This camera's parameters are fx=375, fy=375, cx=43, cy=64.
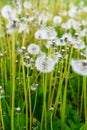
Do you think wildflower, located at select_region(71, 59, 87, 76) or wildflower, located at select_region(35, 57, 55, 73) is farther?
wildflower, located at select_region(35, 57, 55, 73)

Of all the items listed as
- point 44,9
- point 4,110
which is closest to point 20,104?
point 4,110

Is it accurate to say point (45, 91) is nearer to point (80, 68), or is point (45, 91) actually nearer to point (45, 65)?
point (45, 65)

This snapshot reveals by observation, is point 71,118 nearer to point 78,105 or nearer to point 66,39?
point 78,105

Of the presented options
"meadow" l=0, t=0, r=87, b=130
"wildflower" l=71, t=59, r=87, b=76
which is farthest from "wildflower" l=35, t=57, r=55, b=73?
"wildflower" l=71, t=59, r=87, b=76

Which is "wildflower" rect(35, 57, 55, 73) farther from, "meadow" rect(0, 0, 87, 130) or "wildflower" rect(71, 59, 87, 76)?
"wildflower" rect(71, 59, 87, 76)

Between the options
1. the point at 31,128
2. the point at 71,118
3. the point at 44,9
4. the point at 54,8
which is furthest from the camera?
the point at 54,8

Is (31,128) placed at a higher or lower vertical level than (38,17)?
lower

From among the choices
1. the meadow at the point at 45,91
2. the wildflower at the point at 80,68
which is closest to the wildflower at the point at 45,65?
the meadow at the point at 45,91

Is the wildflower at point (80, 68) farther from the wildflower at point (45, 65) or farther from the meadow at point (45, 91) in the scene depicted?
the wildflower at point (45, 65)

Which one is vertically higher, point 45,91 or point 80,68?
point 80,68

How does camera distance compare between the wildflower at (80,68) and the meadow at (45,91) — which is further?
the meadow at (45,91)

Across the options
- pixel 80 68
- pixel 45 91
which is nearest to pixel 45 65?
pixel 45 91
